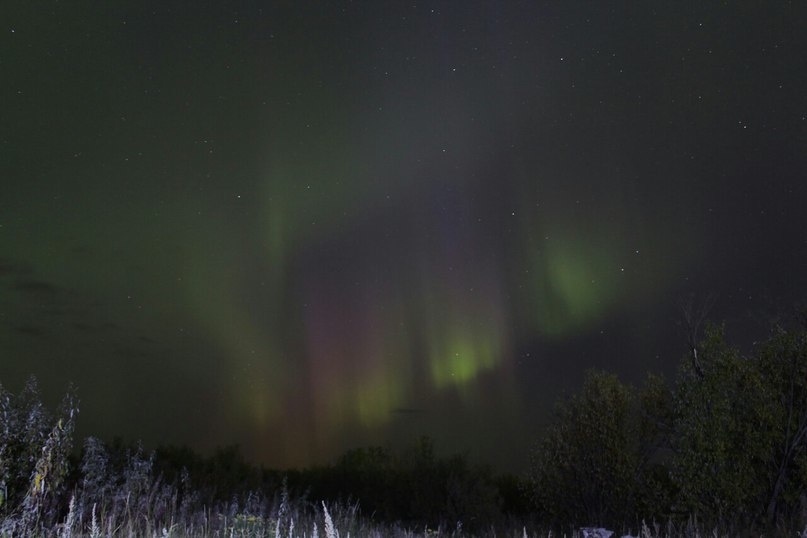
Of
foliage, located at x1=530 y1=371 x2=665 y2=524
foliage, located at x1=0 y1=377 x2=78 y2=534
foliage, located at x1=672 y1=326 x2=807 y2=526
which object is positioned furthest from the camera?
foliage, located at x1=530 y1=371 x2=665 y2=524

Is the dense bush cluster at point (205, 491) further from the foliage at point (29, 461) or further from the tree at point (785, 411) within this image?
the tree at point (785, 411)

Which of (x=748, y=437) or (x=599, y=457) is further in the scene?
(x=599, y=457)

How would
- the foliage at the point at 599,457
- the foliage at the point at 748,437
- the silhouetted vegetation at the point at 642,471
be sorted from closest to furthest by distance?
the silhouetted vegetation at the point at 642,471, the foliage at the point at 748,437, the foliage at the point at 599,457

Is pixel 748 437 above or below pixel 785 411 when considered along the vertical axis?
below

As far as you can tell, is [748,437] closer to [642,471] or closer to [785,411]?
[785,411]

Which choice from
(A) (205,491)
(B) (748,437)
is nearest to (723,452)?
(B) (748,437)

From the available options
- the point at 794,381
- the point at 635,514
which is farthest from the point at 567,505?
the point at 794,381

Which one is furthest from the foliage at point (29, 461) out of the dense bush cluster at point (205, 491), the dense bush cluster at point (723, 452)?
the dense bush cluster at point (723, 452)

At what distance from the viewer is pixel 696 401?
19250 mm

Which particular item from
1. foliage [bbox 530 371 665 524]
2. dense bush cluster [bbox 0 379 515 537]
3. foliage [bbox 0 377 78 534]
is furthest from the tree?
foliage [bbox 0 377 78 534]

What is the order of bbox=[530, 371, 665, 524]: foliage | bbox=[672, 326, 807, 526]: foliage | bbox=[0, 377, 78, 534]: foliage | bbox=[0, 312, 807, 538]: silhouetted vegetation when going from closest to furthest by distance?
bbox=[0, 377, 78, 534]: foliage < bbox=[0, 312, 807, 538]: silhouetted vegetation < bbox=[672, 326, 807, 526]: foliage < bbox=[530, 371, 665, 524]: foliage

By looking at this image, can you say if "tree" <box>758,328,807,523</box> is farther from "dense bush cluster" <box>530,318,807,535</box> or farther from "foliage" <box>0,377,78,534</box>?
"foliage" <box>0,377,78,534</box>

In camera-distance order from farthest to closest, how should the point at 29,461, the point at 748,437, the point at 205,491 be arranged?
the point at 205,491
the point at 748,437
the point at 29,461

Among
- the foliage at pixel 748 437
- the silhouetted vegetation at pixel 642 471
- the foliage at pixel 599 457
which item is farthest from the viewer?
the foliage at pixel 599 457
